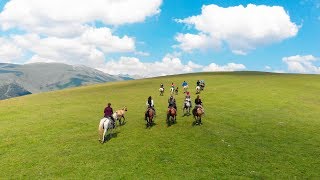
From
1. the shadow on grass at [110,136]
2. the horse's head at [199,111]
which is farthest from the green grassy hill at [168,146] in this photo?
the horse's head at [199,111]

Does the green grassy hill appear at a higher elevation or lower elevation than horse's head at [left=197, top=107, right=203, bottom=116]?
lower

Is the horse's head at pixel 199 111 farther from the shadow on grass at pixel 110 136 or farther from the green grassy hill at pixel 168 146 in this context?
the shadow on grass at pixel 110 136

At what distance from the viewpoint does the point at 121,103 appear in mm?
54719

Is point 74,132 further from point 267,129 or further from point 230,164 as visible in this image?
point 267,129

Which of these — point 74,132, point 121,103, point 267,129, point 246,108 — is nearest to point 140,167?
point 74,132

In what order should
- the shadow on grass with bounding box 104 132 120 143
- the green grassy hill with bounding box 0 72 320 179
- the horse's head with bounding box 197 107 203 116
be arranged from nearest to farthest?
the green grassy hill with bounding box 0 72 320 179
the shadow on grass with bounding box 104 132 120 143
the horse's head with bounding box 197 107 203 116

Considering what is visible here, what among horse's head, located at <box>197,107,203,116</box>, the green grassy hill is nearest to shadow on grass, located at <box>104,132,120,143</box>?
the green grassy hill

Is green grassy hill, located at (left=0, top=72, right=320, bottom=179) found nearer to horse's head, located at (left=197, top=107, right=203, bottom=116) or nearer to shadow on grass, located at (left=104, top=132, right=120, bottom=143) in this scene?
shadow on grass, located at (left=104, top=132, right=120, bottom=143)

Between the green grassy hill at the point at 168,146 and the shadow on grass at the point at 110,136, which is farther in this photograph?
the shadow on grass at the point at 110,136

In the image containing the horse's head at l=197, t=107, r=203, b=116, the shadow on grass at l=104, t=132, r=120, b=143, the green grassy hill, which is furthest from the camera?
the horse's head at l=197, t=107, r=203, b=116

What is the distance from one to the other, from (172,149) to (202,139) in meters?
3.91

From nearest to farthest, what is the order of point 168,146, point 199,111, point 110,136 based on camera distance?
point 168,146, point 110,136, point 199,111

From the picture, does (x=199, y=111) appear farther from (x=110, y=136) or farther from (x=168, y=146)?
(x=110, y=136)

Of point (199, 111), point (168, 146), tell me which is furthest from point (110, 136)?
point (199, 111)
